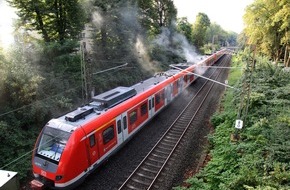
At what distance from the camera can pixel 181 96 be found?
23.5 m

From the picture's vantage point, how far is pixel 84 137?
959cm

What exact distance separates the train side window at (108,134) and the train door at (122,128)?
21.6 inches

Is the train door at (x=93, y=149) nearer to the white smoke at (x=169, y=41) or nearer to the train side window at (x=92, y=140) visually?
the train side window at (x=92, y=140)

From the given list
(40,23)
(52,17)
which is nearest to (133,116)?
(40,23)

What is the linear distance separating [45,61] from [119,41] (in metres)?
10.1

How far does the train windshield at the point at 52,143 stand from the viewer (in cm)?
937

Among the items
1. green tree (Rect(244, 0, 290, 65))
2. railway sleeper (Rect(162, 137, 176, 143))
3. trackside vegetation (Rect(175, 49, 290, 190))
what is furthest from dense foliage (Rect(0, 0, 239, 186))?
green tree (Rect(244, 0, 290, 65))

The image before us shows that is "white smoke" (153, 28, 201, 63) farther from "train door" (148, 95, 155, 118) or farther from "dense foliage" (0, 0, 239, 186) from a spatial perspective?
"train door" (148, 95, 155, 118)

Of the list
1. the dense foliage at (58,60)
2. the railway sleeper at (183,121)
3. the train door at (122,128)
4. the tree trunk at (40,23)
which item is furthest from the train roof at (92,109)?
the tree trunk at (40,23)

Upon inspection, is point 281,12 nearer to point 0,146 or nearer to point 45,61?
point 45,61

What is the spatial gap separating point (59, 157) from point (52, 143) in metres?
1.01

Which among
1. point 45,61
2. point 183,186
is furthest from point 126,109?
point 45,61

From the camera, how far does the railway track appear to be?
10368 mm

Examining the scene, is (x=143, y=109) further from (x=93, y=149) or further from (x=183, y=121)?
(x=93, y=149)
